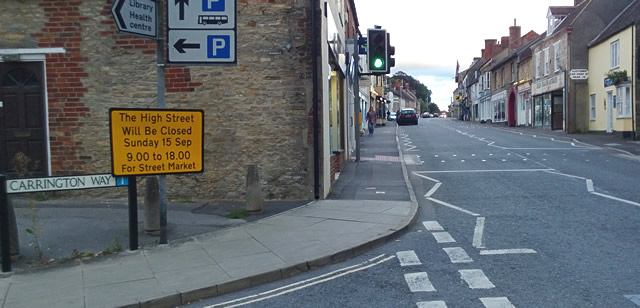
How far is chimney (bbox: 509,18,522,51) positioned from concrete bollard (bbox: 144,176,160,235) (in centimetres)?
5479

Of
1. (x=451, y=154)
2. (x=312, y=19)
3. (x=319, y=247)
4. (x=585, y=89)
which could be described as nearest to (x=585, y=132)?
(x=585, y=89)

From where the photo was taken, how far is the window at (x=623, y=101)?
2766 centimetres

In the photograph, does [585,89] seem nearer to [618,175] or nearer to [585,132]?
[585,132]

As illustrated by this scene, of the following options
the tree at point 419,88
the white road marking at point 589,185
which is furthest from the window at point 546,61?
the tree at point 419,88

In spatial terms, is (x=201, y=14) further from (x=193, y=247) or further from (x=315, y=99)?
(x=315, y=99)

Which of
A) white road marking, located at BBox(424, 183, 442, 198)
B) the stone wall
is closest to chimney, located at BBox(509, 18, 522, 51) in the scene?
white road marking, located at BBox(424, 183, 442, 198)

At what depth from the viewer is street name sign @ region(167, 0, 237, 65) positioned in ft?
26.4

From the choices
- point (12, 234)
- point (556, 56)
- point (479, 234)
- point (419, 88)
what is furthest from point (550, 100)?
point (419, 88)

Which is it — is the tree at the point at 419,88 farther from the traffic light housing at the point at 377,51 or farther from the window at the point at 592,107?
the traffic light housing at the point at 377,51

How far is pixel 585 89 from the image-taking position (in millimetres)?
34281

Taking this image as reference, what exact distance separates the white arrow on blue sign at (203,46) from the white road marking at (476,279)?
4.28 meters

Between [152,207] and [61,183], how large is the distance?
1.57 m

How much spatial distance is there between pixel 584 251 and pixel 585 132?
2919 cm

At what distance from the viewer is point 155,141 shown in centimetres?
781
